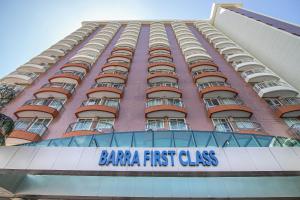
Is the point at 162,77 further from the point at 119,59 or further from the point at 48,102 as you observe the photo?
the point at 48,102

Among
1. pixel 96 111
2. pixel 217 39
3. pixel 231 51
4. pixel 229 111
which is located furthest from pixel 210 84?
pixel 217 39

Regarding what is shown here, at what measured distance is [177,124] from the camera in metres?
16.8

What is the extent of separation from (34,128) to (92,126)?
173 inches

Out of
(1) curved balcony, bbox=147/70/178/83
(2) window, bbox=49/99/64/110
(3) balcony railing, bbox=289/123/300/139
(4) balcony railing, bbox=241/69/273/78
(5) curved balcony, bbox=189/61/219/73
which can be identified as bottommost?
(3) balcony railing, bbox=289/123/300/139

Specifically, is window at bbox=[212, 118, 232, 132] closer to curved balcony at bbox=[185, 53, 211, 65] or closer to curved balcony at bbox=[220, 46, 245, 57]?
curved balcony at bbox=[185, 53, 211, 65]

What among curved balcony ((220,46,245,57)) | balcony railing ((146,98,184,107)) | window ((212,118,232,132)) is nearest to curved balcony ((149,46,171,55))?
curved balcony ((220,46,245,57))

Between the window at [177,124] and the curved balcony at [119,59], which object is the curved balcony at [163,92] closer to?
Answer: the window at [177,124]

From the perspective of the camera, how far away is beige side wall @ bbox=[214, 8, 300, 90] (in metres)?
21.2

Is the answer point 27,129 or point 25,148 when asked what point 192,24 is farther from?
point 25,148

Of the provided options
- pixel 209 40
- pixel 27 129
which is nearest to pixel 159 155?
pixel 27 129

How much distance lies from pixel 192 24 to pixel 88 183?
42774mm

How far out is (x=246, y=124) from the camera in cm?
1666

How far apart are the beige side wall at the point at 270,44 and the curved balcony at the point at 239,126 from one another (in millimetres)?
7297

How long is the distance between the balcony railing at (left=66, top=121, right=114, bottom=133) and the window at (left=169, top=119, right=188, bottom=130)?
450 centimetres
